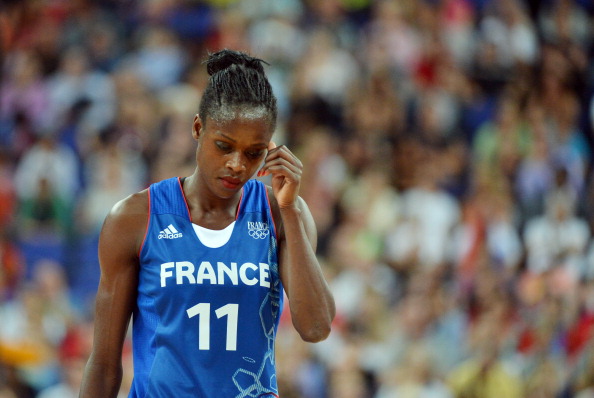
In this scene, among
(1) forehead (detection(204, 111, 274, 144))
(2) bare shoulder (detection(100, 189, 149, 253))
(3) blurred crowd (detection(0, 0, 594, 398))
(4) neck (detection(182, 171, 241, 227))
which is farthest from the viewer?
(3) blurred crowd (detection(0, 0, 594, 398))

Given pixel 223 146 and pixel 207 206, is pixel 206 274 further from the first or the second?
pixel 223 146

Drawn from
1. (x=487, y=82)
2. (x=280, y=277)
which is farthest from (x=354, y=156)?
(x=280, y=277)

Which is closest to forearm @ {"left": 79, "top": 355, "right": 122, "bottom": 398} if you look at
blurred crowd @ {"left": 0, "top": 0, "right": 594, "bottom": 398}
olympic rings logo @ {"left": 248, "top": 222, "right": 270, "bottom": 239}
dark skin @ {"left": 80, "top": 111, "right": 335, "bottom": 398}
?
dark skin @ {"left": 80, "top": 111, "right": 335, "bottom": 398}

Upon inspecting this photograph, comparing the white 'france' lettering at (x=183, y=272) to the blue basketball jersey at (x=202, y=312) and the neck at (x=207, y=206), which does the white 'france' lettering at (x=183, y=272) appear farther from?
the neck at (x=207, y=206)

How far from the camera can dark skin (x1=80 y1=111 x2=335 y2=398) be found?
110 inches

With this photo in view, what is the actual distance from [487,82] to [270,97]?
714 centimetres

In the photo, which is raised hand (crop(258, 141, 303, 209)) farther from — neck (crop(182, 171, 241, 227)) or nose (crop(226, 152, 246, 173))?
neck (crop(182, 171, 241, 227))

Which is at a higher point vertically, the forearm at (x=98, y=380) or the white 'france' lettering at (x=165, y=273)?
the white 'france' lettering at (x=165, y=273)

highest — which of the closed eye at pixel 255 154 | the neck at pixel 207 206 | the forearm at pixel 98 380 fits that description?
the closed eye at pixel 255 154

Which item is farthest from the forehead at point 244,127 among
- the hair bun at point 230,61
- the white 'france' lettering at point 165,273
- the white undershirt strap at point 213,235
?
the white 'france' lettering at point 165,273

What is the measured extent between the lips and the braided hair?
20cm

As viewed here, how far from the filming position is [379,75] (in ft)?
31.0

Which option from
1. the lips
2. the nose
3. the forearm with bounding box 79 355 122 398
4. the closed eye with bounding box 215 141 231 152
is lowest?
the forearm with bounding box 79 355 122 398

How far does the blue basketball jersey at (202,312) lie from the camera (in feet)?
9.17
